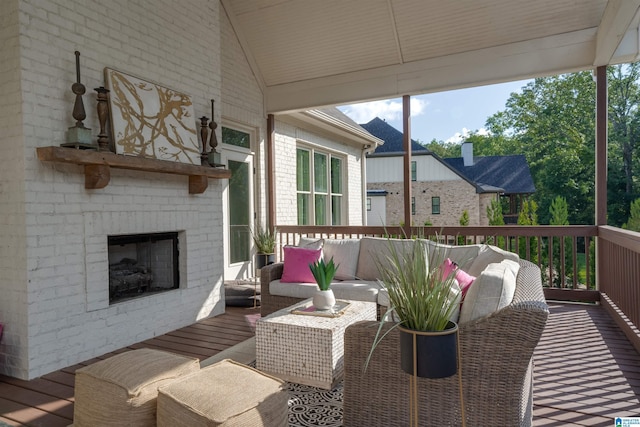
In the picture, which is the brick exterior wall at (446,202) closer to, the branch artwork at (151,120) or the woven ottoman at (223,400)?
the branch artwork at (151,120)

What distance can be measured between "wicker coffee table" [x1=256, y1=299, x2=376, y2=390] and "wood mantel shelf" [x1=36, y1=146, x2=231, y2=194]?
5.87ft

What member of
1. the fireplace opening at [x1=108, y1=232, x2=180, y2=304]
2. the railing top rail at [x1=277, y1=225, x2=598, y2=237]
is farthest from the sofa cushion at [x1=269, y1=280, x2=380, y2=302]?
the fireplace opening at [x1=108, y1=232, x2=180, y2=304]

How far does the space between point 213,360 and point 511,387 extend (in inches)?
90.2

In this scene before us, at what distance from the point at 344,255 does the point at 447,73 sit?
2.96m

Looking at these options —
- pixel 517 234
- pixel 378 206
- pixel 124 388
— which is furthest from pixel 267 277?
pixel 378 206

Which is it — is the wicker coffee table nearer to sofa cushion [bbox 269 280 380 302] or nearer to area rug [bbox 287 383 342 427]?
area rug [bbox 287 383 342 427]

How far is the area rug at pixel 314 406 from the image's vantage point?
7.68ft

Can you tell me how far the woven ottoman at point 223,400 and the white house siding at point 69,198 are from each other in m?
1.76

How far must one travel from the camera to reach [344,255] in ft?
15.0

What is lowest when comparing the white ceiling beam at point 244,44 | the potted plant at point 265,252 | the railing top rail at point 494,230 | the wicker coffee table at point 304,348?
the wicker coffee table at point 304,348

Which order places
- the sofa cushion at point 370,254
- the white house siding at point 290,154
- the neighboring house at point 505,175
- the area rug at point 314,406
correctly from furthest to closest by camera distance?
the neighboring house at point 505,175
the white house siding at point 290,154
the sofa cushion at point 370,254
the area rug at point 314,406

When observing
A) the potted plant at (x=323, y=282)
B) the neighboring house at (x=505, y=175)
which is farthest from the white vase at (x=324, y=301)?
the neighboring house at (x=505, y=175)

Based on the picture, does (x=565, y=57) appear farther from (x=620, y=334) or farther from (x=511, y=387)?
(x=511, y=387)

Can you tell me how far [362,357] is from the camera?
213cm
